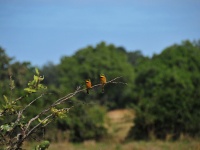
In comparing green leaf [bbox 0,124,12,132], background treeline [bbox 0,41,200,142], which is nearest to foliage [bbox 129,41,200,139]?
background treeline [bbox 0,41,200,142]

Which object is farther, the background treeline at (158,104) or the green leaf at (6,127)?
the background treeline at (158,104)

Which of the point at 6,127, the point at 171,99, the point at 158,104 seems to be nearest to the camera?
the point at 6,127

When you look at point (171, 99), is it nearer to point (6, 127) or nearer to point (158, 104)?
point (158, 104)

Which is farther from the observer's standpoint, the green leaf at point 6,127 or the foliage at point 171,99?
the foliage at point 171,99

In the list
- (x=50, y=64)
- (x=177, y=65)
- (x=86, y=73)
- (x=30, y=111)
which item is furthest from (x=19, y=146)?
(x=50, y=64)

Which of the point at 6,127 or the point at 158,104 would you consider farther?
the point at 158,104

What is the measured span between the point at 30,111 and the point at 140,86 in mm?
6995

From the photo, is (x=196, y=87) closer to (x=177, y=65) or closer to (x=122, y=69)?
(x=177, y=65)

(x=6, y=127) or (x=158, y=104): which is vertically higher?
(x=6, y=127)

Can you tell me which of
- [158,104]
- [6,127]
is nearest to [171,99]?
[158,104]

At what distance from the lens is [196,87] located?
2095 centimetres

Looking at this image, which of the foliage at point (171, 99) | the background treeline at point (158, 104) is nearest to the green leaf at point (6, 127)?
the background treeline at point (158, 104)

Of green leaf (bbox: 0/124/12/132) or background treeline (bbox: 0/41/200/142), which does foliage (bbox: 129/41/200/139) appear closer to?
background treeline (bbox: 0/41/200/142)

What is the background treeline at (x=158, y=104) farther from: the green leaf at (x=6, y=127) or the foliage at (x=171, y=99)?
the green leaf at (x=6, y=127)
